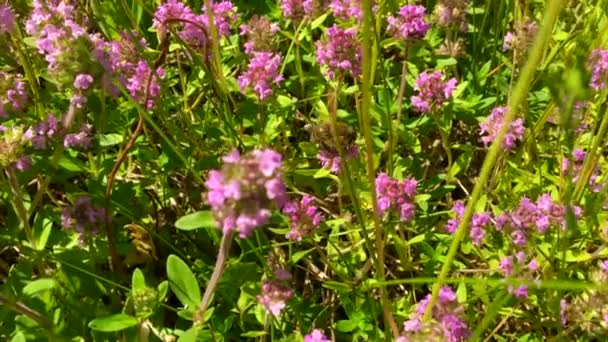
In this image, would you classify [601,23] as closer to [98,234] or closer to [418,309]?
[418,309]

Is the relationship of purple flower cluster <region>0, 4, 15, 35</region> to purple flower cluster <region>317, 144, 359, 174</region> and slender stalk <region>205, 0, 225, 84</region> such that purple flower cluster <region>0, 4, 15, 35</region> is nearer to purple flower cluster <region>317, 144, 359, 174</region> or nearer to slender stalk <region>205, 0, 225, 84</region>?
slender stalk <region>205, 0, 225, 84</region>

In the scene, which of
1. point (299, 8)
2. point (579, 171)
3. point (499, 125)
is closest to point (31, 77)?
point (299, 8)

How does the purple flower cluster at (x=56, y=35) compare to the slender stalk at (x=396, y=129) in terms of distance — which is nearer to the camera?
the purple flower cluster at (x=56, y=35)

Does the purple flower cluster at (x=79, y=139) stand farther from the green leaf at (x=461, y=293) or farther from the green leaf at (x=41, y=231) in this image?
Answer: the green leaf at (x=461, y=293)

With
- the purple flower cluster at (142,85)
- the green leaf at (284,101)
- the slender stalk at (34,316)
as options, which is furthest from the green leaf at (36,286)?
the green leaf at (284,101)

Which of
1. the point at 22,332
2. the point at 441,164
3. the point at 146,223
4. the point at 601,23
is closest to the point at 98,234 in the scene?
the point at 146,223
